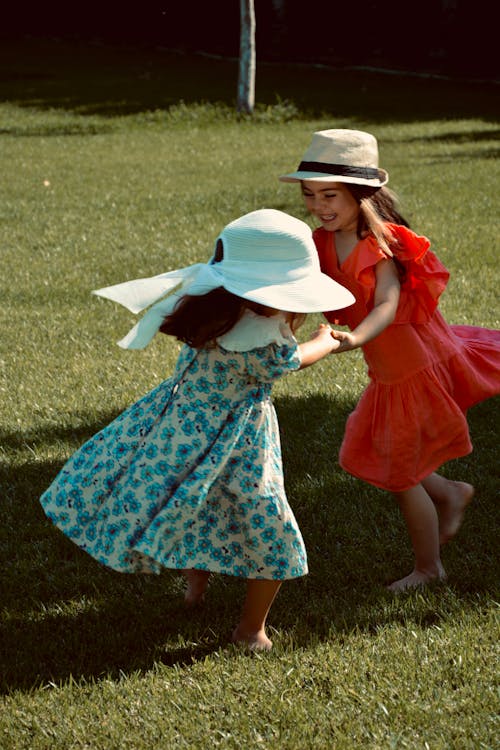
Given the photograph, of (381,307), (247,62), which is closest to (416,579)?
(381,307)

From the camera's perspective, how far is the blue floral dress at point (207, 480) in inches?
113

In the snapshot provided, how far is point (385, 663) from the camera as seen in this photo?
116 inches

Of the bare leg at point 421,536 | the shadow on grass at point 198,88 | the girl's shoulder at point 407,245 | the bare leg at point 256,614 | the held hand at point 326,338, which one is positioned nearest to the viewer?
the held hand at point 326,338

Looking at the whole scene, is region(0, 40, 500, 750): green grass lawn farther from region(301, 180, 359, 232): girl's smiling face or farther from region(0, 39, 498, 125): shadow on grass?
region(0, 39, 498, 125): shadow on grass

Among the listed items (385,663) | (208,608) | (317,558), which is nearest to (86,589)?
(208,608)

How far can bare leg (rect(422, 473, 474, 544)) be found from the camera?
143 inches

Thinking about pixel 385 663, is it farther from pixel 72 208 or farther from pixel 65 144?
pixel 65 144

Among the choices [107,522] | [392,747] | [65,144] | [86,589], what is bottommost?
[65,144]

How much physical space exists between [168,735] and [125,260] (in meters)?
5.63

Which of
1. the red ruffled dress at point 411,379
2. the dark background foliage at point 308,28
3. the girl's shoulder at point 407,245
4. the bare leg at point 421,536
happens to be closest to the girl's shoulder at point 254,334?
the red ruffled dress at point 411,379

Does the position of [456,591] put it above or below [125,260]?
above

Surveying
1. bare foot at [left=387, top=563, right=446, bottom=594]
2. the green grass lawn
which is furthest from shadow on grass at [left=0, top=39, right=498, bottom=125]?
bare foot at [left=387, top=563, right=446, bottom=594]

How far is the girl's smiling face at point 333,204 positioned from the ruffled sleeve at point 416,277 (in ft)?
0.46

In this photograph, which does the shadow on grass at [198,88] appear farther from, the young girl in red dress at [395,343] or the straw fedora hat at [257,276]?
the straw fedora hat at [257,276]
